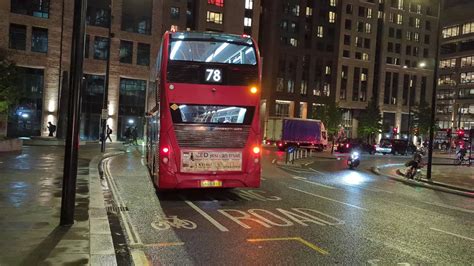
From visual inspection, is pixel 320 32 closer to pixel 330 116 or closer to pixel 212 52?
pixel 330 116

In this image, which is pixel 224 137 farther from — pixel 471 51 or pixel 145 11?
pixel 471 51

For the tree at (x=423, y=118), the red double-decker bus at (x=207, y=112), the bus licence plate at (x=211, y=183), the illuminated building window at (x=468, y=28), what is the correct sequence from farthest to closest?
the illuminated building window at (x=468, y=28) < the tree at (x=423, y=118) < the bus licence plate at (x=211, y=183) < the red double-decker bus at (x=207, y=112)

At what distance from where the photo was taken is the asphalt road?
8008 millimetres

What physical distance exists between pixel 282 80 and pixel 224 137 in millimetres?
82208

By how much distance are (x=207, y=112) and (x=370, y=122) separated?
86.1 m

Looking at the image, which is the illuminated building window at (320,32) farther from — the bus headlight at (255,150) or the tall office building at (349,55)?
the bus headlight at (255,150)

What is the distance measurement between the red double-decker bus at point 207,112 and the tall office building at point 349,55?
79493 millimetres

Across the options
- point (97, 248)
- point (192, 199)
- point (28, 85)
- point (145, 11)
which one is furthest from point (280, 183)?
point (145, 11)

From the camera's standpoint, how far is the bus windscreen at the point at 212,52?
43.4ft

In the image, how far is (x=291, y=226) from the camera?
33.9ft

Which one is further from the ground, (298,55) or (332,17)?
(332,17)

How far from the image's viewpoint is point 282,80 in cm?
9462

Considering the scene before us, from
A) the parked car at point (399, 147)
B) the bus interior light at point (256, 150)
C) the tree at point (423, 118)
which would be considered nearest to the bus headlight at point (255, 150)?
the bus interior light at point (256, 150)

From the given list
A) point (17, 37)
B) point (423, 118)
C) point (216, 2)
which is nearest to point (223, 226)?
point (17, 37)
